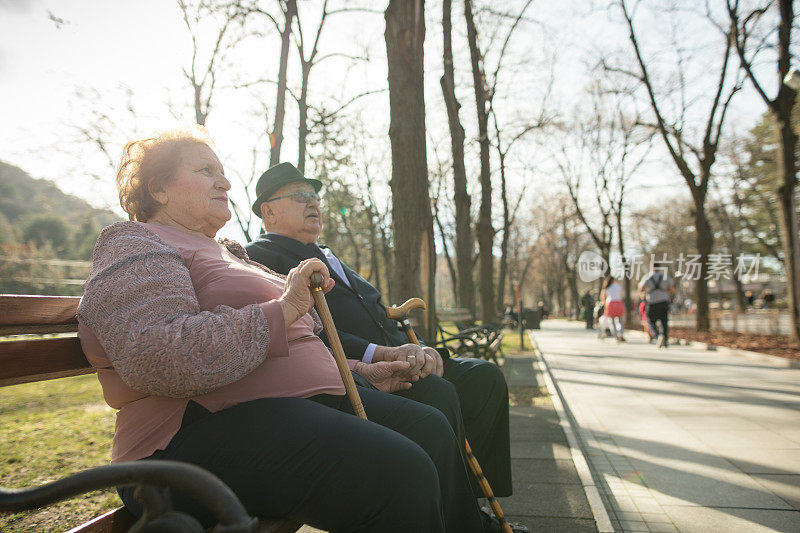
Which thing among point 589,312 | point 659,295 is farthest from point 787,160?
point 589,312

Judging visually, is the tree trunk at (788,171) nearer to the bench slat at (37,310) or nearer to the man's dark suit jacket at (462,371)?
the man's dark suit jacket at (462,371)

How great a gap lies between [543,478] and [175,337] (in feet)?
9.85

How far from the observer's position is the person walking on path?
12.7 m

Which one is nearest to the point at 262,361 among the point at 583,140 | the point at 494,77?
the point at 494,77

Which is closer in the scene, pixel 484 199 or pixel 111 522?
pixel 111 522

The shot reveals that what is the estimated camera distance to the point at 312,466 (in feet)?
4.75

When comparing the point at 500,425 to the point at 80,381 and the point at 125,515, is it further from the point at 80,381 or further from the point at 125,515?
the point at 80,381

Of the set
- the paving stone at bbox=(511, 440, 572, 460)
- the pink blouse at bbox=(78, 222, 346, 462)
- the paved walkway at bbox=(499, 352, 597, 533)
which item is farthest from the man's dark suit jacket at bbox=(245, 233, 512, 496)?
the paving stone at bbox=(511, 440, 572, 460)

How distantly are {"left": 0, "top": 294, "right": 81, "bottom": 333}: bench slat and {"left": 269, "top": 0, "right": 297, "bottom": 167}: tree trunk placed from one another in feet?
30.5

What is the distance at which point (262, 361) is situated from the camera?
1526 millimetres

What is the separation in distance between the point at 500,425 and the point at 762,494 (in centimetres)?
179

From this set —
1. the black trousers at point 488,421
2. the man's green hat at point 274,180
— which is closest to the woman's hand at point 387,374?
the black trousers at point 488,421

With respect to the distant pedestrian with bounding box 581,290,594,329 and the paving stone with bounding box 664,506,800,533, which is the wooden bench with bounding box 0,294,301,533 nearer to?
the paving stone with bounding box 664,506,800,533

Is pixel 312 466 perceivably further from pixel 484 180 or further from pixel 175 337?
pixel 484 180
